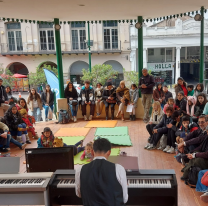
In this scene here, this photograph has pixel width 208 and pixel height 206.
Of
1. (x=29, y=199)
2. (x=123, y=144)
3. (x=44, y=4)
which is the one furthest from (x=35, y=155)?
(x=44, y=4)

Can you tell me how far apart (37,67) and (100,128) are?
1573cm

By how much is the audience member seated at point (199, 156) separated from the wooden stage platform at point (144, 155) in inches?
13.6

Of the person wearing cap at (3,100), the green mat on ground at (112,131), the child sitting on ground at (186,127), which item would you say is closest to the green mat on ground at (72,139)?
the green mat on ground at (112,131)

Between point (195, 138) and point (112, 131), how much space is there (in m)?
3.34

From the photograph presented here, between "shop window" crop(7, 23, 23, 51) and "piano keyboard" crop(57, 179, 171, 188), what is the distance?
21111mm

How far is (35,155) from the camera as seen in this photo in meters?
3.68

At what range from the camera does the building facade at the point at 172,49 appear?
19688 millimetres

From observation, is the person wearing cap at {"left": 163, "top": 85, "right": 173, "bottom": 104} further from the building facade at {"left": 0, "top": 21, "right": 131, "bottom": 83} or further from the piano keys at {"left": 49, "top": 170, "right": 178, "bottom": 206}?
the building facade at {"left": 0, "top": 21, "right": 131, "bottom": 83}

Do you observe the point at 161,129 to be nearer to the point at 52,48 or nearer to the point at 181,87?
the point at 181,87

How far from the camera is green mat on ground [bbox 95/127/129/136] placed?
7.64 metres

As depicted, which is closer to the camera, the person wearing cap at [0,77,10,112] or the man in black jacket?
the man in black jacket

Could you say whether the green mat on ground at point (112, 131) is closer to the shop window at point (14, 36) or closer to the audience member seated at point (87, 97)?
the audience member seated at point (87, 97)

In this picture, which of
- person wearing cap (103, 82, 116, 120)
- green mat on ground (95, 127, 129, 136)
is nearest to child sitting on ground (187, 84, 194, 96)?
green mat on ground (95, 127, 129, 136)

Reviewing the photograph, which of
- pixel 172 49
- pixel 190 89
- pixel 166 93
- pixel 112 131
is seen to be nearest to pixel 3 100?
pixel 112 131
